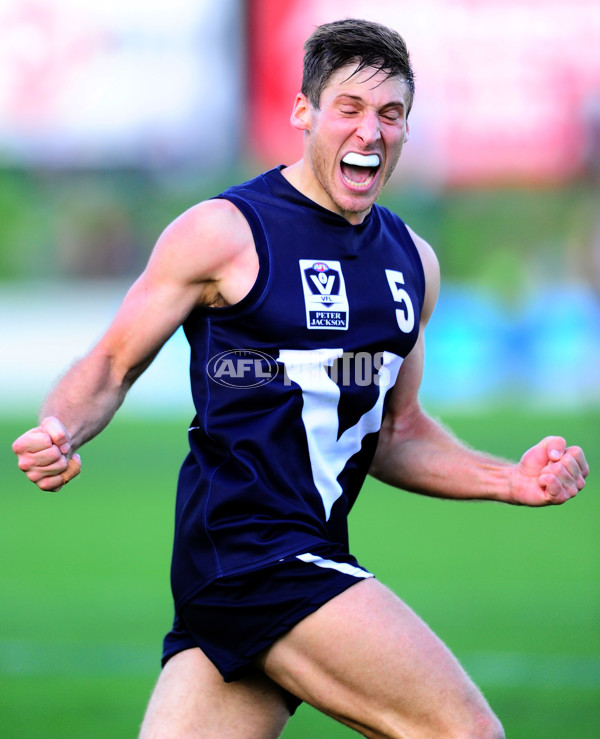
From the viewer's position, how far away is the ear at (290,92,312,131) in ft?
12.4

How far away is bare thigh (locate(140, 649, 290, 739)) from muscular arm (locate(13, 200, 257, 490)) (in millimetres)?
706

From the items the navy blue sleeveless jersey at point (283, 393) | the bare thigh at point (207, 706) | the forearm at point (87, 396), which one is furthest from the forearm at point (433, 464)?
the forearm at point (87, 396)

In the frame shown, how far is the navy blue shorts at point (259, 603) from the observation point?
3.38 metres

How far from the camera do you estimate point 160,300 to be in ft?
11.8

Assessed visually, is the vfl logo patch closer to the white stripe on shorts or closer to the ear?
the ear

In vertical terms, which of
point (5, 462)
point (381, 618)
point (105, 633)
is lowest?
point (5, 462)

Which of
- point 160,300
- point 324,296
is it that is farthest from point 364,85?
point 160,300

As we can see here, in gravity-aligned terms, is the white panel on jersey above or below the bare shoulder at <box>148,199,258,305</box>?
below

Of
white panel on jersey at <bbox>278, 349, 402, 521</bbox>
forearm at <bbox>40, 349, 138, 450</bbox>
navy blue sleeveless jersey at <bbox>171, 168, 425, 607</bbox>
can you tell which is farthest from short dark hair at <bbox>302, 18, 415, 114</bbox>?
forearm at <bbox>40, 349, 138, 450</bbox>

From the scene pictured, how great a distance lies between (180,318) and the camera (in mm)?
3611

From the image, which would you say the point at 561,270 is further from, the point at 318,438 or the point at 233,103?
the point at 318,438

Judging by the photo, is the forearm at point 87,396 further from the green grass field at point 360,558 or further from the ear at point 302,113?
the green grass field at point 360,558

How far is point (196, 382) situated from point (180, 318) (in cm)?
19

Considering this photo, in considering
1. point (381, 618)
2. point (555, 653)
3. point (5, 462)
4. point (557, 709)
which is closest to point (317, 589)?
point (381, 618)
